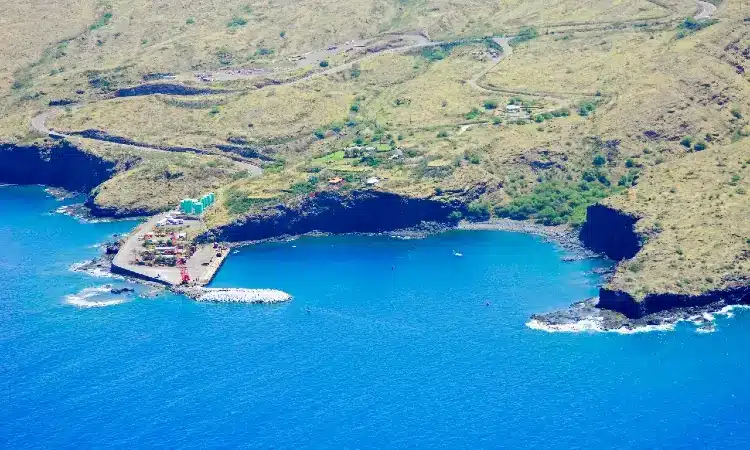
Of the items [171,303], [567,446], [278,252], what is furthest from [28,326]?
[567,446]

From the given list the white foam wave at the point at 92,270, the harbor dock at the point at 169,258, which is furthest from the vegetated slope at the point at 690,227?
the white foam wave at the point at 92,270

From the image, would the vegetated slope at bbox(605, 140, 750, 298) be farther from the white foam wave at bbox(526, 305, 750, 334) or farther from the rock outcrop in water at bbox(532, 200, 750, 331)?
the white foam wave at bbox(526, 305, 750, 334)

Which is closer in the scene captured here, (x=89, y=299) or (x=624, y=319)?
(x=624, y=319)

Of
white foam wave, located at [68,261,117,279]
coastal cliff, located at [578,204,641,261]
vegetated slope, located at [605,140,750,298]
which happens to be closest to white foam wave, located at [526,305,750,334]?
vegetated slope, located at [605,140,750,298]

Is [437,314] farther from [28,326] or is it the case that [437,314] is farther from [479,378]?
[28,326]

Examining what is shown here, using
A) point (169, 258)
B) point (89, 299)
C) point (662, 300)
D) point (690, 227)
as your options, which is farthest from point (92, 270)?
point (690, 227)

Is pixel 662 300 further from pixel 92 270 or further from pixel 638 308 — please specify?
pixel 92 270
